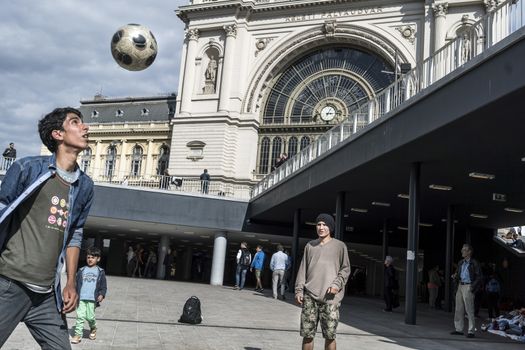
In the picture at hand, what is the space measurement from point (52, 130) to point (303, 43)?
45029 millimetres

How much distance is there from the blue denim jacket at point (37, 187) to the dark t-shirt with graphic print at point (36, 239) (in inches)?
2.3

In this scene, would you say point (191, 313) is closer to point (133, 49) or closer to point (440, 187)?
point (440, 187)

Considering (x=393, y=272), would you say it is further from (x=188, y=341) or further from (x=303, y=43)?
(x=303, y=43)

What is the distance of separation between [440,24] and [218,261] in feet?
78.2

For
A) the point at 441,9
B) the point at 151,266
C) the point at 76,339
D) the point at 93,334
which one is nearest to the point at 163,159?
the point at 151,266

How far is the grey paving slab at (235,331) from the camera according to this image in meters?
8.79

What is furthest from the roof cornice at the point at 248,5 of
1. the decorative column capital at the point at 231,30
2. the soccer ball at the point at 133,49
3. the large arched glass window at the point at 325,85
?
the soccer ball at the point at 133,49

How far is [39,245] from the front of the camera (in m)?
3.77

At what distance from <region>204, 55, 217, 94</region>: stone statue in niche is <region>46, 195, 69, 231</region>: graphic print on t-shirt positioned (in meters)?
46.8

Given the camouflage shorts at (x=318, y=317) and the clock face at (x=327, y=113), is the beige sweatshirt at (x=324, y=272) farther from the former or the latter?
the clock face at (x=327, y=113)

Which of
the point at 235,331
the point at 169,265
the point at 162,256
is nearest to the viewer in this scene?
the point at 235,331

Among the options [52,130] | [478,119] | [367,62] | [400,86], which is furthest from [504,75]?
[367,62]

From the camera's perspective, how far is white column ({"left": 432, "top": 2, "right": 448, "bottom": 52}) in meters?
41.0

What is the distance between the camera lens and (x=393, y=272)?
63.0 feet
